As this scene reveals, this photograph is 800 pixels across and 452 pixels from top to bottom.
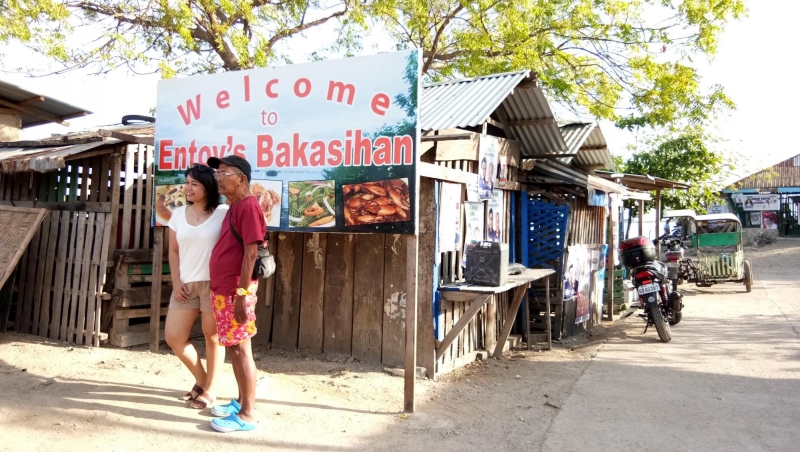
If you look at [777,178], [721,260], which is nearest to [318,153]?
[721,260]

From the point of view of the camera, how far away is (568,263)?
7.98 meters

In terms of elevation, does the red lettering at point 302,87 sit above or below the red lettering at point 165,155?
above

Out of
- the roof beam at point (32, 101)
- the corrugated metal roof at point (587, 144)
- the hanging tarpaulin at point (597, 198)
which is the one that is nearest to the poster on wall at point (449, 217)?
the corrugated metal roof at point (587, 144)

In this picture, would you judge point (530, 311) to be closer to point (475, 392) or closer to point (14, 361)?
point (475, 392)

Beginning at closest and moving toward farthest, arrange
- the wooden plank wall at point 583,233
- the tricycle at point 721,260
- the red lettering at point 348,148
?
1. the red lettering at point 348,148
2. the wooden plank wall at point 583,233
3. the tricycle at point 721,260

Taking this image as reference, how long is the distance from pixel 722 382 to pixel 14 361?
6.78 metres

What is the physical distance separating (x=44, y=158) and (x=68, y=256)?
1110 millimetres

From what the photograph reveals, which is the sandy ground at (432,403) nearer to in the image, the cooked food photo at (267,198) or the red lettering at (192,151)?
the cooked food photo at (267,198)

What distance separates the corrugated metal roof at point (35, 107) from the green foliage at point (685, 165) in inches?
627

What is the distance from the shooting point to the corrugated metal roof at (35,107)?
8.77m

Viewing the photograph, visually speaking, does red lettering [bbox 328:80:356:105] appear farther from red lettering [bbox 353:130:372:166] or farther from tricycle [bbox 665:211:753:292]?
tricycle [bbox 665:211:753:292]

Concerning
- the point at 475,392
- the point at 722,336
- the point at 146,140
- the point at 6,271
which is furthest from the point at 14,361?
the point at 722,336

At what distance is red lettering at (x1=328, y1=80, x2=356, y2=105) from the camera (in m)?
4.85

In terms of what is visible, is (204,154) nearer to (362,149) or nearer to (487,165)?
(362,149)
